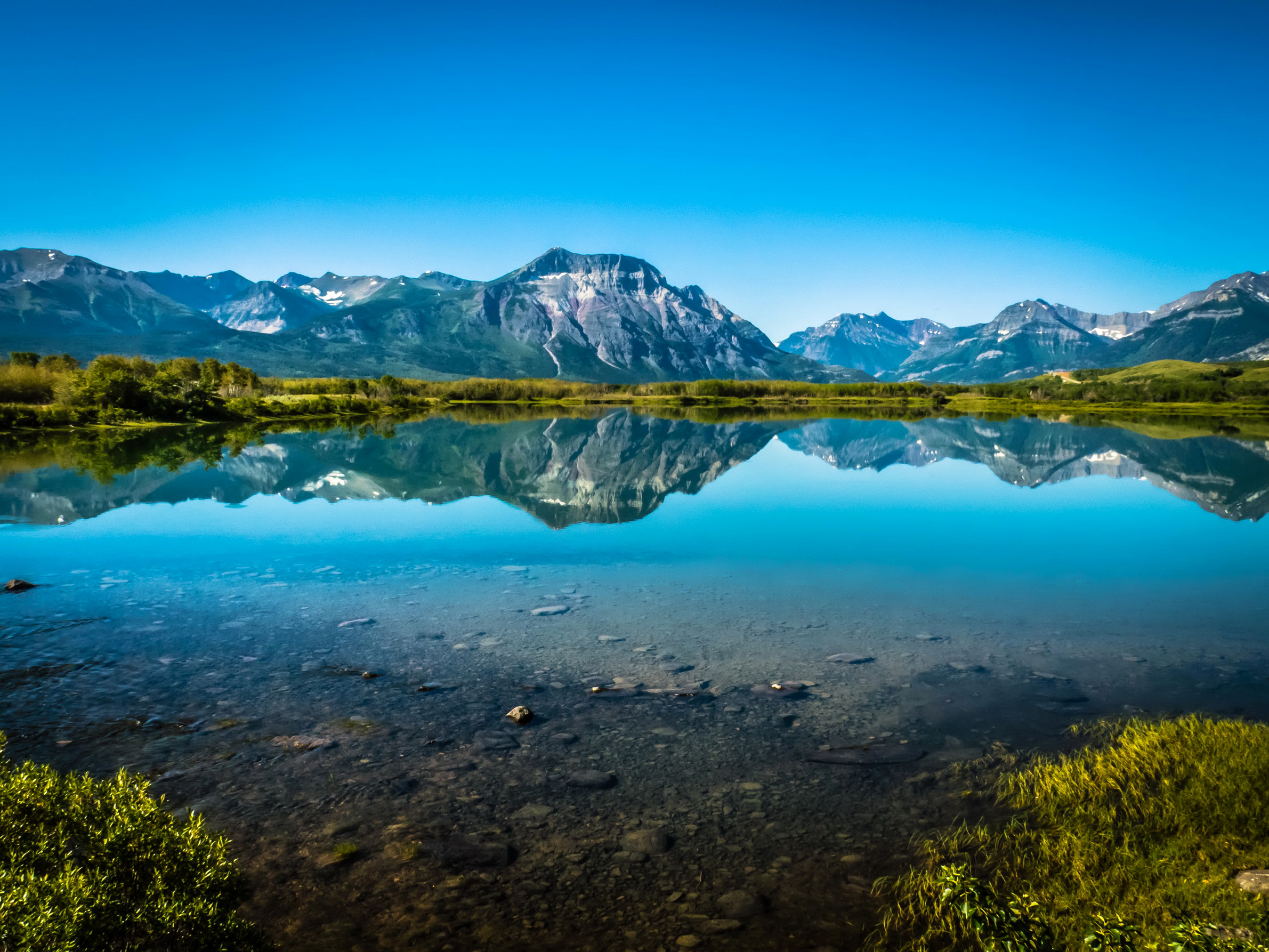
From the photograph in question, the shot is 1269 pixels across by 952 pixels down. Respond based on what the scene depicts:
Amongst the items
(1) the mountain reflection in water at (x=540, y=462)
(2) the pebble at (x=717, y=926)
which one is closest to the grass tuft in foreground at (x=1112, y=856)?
(2) the pebble at (x=717, y=926)

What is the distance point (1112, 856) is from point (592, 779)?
7228mm

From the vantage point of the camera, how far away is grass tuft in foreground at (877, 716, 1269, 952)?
608cm

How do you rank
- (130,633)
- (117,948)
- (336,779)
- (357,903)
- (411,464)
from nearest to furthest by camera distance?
1. (117,948)
2. (357,903)
3. (336,779)
4. (130,633)
5. (411,464)

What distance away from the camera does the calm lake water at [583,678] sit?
29.3ft

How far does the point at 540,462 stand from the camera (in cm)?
6656

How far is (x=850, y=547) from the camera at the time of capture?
29906 mm

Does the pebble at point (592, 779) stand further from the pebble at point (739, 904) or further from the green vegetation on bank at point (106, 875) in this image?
the green vegetation on bank at point (106, 875)

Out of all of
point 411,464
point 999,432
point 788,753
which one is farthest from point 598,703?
point 999,432

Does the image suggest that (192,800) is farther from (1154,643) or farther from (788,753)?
(1154,643)

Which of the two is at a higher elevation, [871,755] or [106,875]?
[106,875]

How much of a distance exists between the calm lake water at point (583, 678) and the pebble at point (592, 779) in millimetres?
56

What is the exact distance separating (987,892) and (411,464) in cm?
6005

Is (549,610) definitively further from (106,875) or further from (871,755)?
(106,875)

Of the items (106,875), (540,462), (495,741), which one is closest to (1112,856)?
(495,741)
